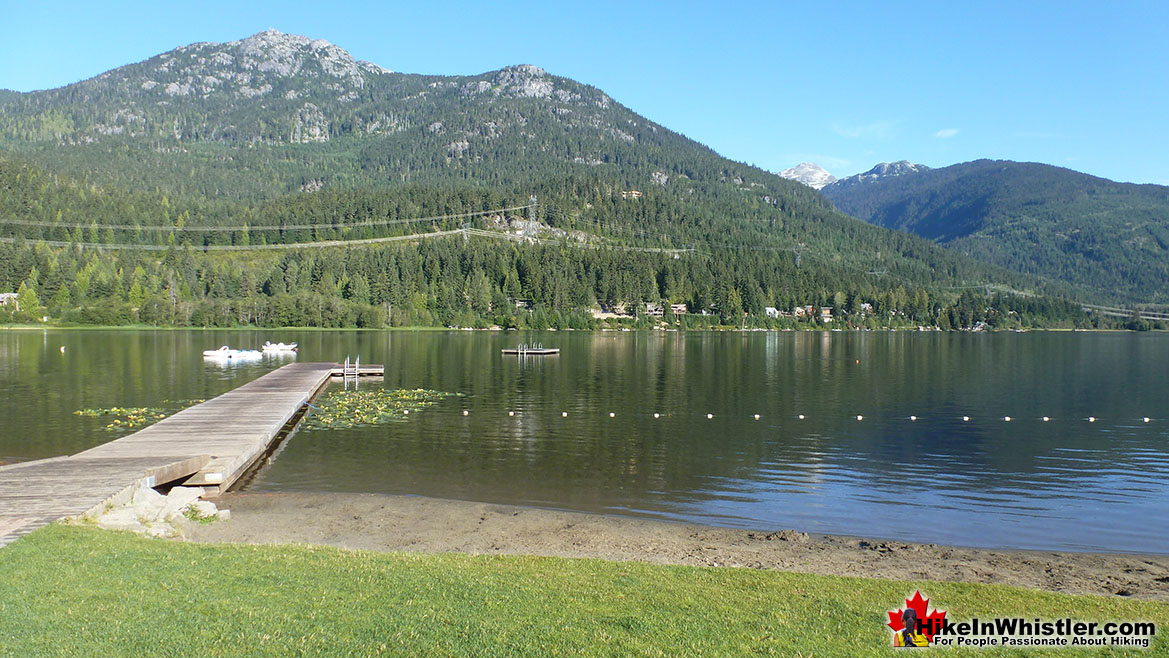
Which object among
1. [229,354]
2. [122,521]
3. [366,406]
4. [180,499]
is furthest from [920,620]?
[229,354]

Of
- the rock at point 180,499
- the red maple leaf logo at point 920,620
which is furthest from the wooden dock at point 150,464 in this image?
the red maple leaf logo at point 920,620

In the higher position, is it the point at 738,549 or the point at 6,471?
the point at 6,471

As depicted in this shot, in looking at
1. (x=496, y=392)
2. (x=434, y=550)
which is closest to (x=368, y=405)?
(x=496, y=392)

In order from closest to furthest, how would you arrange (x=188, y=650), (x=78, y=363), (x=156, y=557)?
(x=188, y=650) → (x=156, y=557) → (x=78, y=363)

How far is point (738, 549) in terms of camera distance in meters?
21.3

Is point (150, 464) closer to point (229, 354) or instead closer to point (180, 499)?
point (180, 499)

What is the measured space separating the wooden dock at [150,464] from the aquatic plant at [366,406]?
8.04 ft

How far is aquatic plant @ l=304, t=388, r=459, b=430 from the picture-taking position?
154 ft

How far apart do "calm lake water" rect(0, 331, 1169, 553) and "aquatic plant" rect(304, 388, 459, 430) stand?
95.1 inches

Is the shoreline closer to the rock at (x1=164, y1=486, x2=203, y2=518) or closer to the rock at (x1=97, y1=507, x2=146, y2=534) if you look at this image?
the rock at (x1=164, y1=486, x2=203, y2=518)

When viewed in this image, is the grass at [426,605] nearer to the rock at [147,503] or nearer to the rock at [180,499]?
the rock at [147,503]

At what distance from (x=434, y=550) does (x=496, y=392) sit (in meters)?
43.6

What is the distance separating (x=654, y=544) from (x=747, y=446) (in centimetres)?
2036

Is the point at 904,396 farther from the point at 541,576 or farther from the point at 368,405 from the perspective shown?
the point at 541,576
